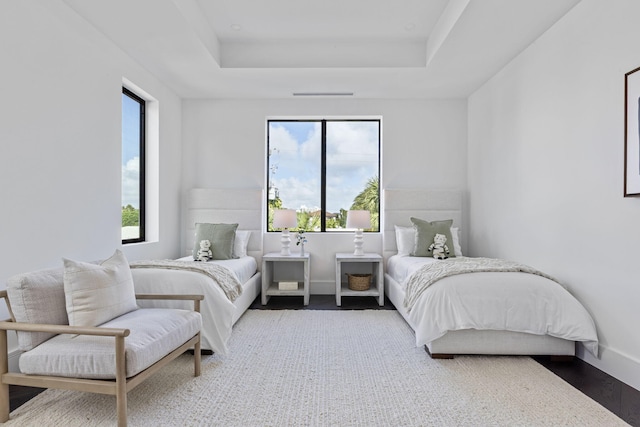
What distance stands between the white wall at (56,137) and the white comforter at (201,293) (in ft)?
2.07

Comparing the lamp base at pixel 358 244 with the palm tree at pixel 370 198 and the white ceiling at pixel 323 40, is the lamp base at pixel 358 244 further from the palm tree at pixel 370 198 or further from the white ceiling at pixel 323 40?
the white ceiling at pixel 323 40

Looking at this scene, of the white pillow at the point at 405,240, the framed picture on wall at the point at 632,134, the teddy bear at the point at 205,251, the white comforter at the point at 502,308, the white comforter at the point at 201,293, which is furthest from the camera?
the white pillow at the point at 405,240

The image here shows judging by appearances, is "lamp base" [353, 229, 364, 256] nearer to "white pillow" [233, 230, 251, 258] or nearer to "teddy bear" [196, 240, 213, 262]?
"white pillow" [233, 230, 251, 258]

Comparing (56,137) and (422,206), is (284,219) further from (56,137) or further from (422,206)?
(56,137)

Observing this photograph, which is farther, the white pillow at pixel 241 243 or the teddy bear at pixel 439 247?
the white pillow at pixel 241 243

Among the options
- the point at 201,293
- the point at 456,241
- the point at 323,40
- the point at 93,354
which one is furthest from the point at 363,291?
the point at 93,354

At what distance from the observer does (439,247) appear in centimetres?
452

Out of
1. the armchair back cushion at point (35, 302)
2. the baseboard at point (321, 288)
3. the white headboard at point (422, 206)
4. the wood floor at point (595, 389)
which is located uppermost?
the white headboard at point (422, 206)

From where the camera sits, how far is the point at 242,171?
5410 millimetres

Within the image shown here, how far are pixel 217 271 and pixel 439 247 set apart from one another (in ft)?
8.26

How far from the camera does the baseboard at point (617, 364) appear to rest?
2471 millimetres

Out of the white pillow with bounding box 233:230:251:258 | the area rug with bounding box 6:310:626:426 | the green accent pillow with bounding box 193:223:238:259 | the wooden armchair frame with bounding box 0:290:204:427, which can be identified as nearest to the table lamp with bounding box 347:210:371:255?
the white pillow with bounding box 233:230:251:258

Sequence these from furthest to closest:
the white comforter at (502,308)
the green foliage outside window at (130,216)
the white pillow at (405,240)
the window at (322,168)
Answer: the window at (322,168) → the white pillow at (405,240) → the green foliage outside window at (130,216) → the white comforter at (502,308)

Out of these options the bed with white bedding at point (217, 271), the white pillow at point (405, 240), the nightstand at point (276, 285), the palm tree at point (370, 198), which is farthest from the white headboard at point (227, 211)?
the white pillow at point (405, 240)
